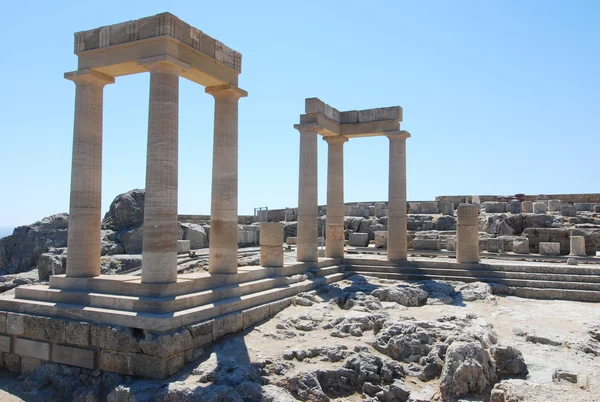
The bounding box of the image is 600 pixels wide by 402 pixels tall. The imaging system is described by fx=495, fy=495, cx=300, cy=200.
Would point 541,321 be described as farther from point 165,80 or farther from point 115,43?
point 115,43

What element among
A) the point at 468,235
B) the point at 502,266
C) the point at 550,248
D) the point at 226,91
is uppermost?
the point at 226,91

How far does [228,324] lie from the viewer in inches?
474

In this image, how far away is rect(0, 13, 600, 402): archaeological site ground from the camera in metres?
9.63

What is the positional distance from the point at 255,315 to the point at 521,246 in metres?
17.1

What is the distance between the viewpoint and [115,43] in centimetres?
1297

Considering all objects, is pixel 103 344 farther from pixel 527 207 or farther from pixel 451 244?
pixel 527 207

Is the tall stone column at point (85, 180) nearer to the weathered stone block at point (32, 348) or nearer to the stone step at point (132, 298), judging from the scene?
the stone step at point (132, 298)

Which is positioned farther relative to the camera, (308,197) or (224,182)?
(308,197)

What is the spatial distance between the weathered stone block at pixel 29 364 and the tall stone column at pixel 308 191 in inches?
406

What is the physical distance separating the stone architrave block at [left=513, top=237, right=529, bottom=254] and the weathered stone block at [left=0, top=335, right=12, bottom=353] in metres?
22.3

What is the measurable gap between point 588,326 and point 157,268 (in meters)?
11.2

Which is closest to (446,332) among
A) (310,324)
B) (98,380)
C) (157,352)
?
(310,324)

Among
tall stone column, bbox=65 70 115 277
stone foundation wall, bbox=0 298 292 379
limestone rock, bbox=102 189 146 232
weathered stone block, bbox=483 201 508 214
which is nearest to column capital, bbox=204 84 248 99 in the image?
tall stone column, bbox=65 70 115 277

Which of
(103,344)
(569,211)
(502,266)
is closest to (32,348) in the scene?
(103,344)
